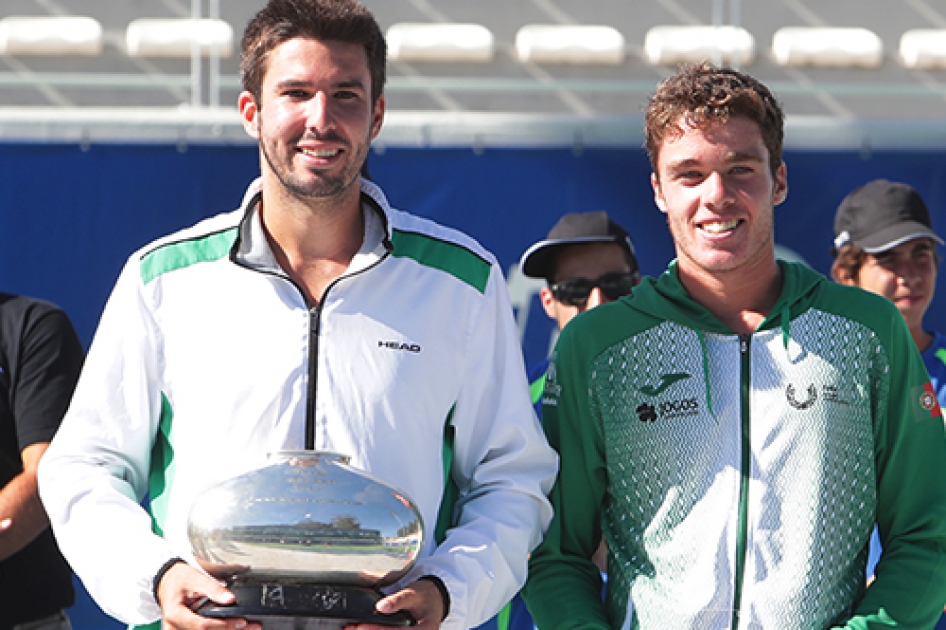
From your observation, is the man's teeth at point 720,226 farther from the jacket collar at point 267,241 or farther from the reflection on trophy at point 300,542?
the reflection on trophy at point 300,542

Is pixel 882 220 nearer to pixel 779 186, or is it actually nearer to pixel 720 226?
pixel 779 186

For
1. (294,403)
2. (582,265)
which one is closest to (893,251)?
(582,265)

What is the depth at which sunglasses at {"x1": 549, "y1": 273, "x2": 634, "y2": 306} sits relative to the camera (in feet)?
12.3

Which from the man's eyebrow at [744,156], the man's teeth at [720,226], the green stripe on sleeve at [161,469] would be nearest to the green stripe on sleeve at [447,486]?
the green stripe on sleeve at [161,469]

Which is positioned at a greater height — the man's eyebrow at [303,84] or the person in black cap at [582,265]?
the man's eyebrow at [303,84]

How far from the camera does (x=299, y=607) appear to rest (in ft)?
5.74

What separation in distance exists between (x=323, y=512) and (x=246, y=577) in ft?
0.49

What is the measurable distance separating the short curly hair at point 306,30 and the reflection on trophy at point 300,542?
0.74 metres

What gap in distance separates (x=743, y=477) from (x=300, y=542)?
0.82 meters

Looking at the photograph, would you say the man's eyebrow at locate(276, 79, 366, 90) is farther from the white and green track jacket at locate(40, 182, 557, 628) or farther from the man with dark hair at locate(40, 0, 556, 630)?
the white and green track jacket at locate(40, 182, 557, 628)

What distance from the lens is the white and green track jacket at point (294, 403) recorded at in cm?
204

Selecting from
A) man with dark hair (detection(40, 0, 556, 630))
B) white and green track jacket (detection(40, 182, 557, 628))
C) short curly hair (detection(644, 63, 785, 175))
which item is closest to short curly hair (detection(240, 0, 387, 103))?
man with dark hair (detection(40, 0, 556, 630))

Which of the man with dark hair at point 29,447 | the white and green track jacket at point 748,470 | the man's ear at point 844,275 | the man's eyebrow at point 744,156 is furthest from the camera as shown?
the man's ear at point 844,275

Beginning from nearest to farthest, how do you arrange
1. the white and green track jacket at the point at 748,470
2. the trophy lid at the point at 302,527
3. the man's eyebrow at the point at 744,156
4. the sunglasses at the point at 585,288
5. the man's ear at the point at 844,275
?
1. the trophy lid at the point at 302,527
2. the white and green track jacket at the point at 748,470
3. the man's eyebrow at the point at 744,156
4. the sunglasses at the point at 585,288
5. the man's ear at the point at 844,275
